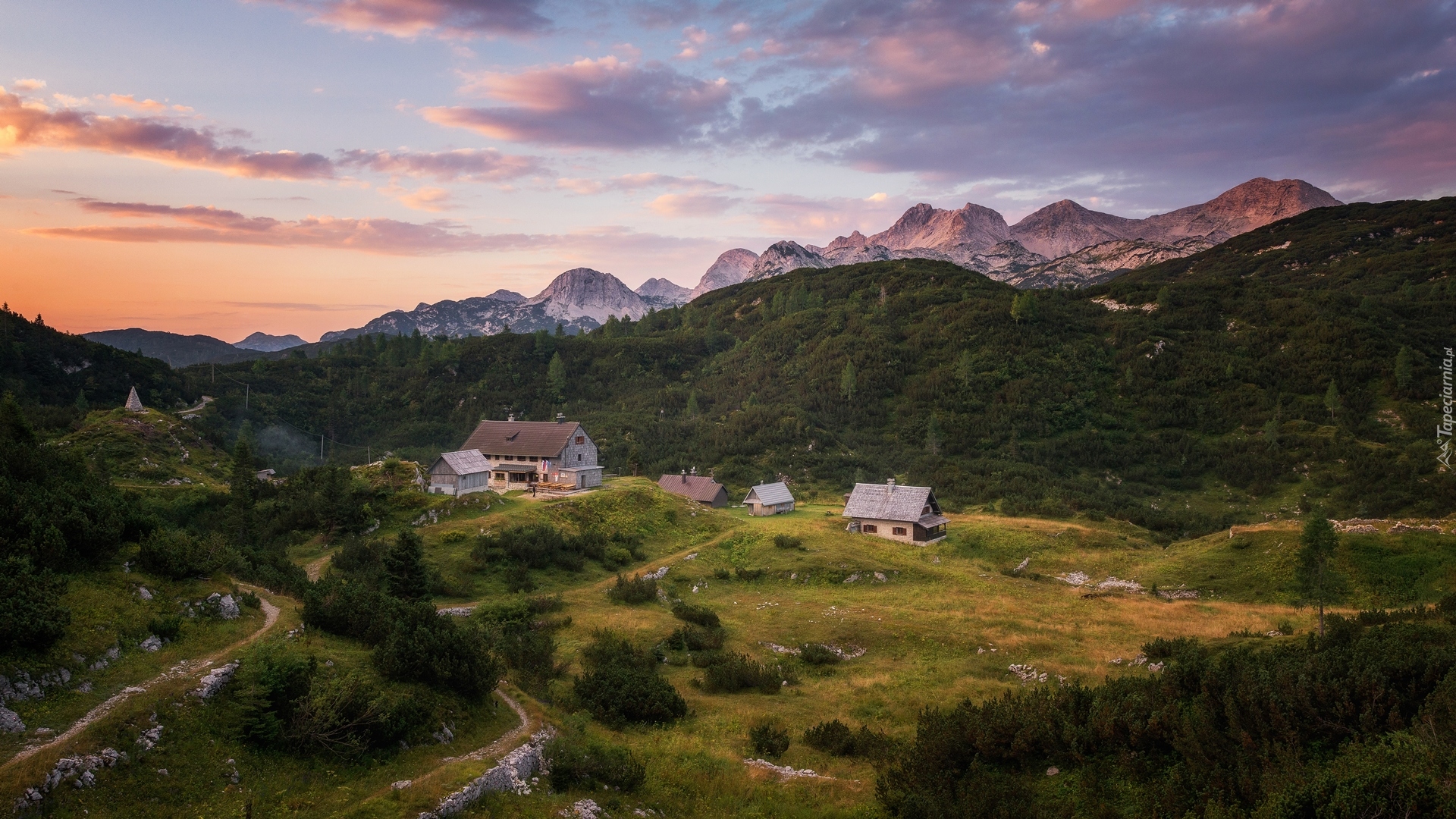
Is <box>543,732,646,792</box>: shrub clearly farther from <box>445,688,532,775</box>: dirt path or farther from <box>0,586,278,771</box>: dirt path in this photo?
<box>0,586,278,771</box>: dirt path

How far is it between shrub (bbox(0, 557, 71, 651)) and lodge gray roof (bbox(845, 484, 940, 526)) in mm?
51979

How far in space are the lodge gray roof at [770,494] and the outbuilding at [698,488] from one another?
4.62 meters

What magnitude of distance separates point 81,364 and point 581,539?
319ft

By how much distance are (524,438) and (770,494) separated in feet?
79.7

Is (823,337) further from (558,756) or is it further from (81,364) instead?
(558,756)

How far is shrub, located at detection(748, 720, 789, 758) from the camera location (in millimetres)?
22844

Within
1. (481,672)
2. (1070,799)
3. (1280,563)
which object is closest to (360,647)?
(481,672)

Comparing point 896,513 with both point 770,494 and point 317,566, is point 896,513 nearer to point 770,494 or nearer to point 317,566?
point 770,494

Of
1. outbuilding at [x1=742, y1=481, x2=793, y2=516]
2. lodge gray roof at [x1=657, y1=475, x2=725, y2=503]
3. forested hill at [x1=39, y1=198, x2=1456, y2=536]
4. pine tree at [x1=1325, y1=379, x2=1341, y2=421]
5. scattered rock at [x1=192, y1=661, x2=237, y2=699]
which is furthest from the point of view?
pine tree at [x1=1325, y1=379, x2=1341, y2=421]

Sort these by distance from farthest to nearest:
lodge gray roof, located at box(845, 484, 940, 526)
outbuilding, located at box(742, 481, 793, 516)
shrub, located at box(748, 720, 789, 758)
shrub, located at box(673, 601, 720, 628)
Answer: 1. outbuilding, located at box(742, 481, 793, 516)
2. lodge gray roof, located at box(845, 484, 940, 526)
3. shrub, located at box(673, 601, 720, 628)
4. shrub, located at box(748, 720, 789, 758)

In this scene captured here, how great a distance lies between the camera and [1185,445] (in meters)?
99.3

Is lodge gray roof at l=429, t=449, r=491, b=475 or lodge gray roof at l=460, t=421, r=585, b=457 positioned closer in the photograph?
lodge gray roof at l=429, t=449, r=491, b=475

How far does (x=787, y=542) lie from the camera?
54406 millimetres

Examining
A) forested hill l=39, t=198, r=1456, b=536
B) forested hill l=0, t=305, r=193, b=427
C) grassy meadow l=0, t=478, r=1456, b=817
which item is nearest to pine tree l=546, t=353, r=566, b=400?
forested hill l=39, t=198, r=1456, b=536
